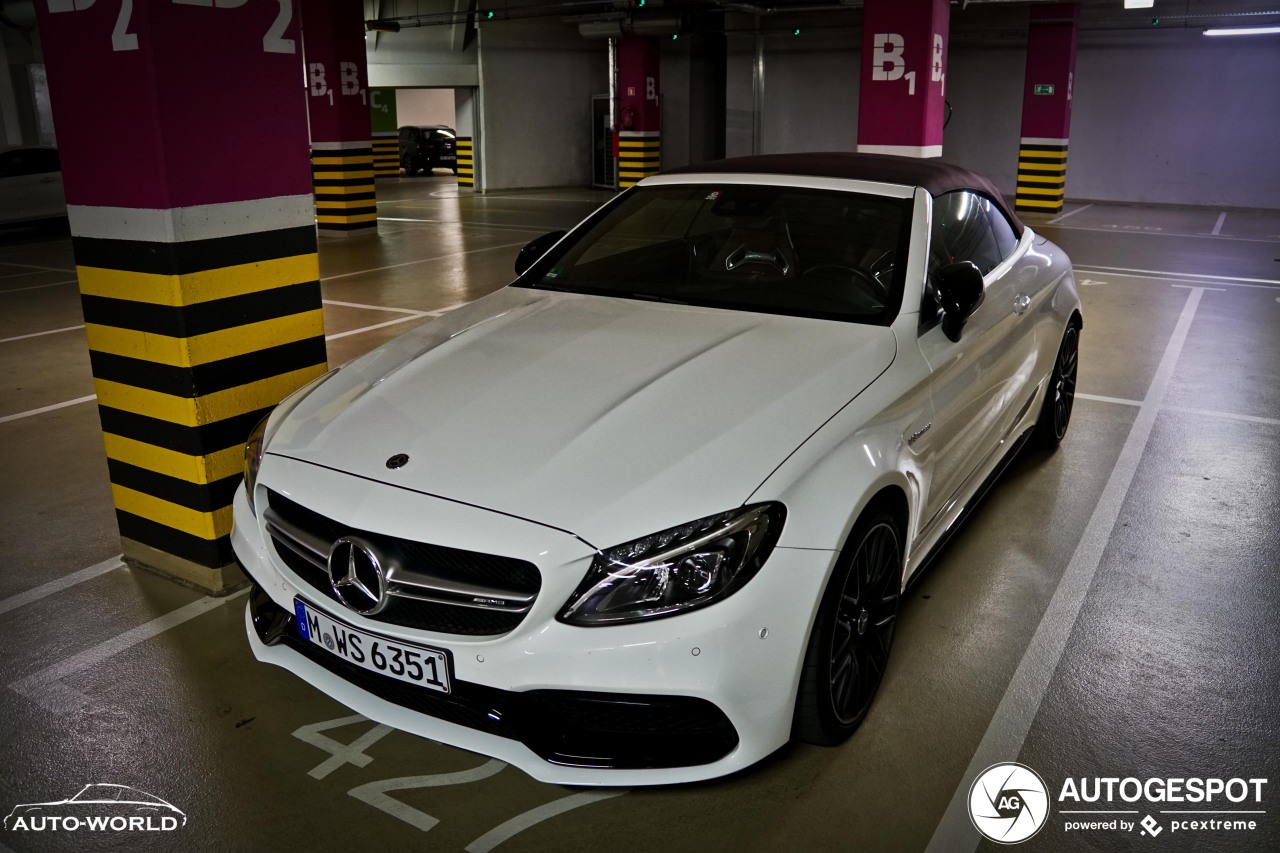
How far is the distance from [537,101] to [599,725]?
2143 cm

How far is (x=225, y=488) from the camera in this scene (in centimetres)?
342

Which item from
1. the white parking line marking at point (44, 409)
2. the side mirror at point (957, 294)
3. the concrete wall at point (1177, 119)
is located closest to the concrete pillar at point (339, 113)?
the white parking line marking at point (44, 409)

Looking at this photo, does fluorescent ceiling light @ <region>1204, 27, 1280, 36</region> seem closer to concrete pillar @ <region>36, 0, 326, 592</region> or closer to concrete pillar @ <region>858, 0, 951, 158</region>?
concrete pillar @ <region>858, 0, 951, 158</region>

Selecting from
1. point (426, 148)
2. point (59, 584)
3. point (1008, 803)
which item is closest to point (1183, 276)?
point (1008, 803)

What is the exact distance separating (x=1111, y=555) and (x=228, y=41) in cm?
347

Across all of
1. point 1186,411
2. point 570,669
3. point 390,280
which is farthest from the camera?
point 390,280

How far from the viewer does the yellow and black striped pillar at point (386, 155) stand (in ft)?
86.0

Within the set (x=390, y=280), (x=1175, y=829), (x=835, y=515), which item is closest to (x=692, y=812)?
(x=835, y=515)

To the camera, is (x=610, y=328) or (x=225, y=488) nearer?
(x=610, y=328)

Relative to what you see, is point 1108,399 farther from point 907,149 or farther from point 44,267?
point 44,267

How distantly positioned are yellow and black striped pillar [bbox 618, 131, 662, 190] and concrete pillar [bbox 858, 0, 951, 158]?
9.78 metres

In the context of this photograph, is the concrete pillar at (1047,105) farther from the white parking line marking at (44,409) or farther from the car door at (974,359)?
the white parking line marking at (44,409)

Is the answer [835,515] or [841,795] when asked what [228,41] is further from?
[841,795]

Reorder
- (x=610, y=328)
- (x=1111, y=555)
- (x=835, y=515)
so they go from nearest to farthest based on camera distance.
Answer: (x=835, y=515) < (x=610, y=328) < (x=1111, y=555)
